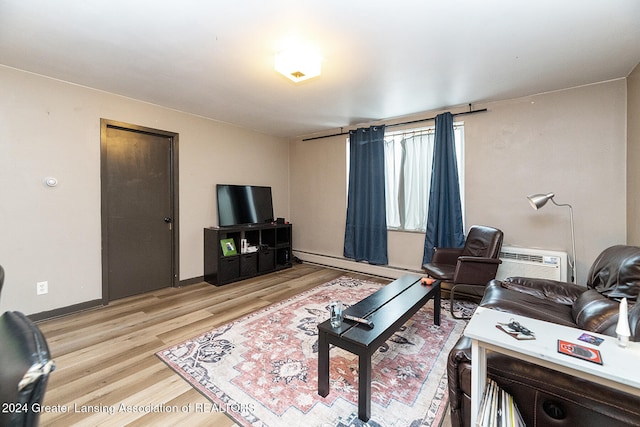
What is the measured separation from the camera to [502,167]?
3.42 m

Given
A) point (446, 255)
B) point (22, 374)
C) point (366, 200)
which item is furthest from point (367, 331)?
point (366, 200)

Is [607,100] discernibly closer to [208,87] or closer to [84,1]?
[208,87]

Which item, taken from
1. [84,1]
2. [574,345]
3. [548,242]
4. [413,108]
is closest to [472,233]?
[548,242]

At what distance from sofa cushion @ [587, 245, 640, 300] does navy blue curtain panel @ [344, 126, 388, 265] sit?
245 cm

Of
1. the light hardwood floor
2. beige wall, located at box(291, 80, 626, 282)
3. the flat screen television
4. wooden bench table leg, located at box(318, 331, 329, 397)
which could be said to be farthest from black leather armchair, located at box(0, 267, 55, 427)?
Answer: beige wall, located at box(291, 80, 626, 282)

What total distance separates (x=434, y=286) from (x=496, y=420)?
160 cm

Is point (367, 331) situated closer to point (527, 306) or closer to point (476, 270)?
point (527, 306)

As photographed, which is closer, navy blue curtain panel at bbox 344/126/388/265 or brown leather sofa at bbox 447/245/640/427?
brown leather sofa at bbox 447/245/640/427

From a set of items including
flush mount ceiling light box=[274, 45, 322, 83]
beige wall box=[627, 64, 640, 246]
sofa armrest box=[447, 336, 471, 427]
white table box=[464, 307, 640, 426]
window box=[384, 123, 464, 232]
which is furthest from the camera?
window box=[384, 123, 464, 232]

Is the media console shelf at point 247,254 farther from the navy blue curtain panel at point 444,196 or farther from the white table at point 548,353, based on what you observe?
the white table at point 548,353

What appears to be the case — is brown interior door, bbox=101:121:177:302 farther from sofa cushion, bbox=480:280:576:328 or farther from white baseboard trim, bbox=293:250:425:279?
sofa cushion, bbox=480:280:576:328

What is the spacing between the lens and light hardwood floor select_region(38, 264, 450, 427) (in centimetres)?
162

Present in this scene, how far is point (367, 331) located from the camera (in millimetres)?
1748

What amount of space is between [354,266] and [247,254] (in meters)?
1.75
